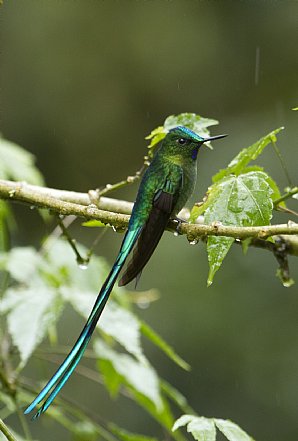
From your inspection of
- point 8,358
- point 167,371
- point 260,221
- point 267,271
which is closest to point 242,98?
point 267,271

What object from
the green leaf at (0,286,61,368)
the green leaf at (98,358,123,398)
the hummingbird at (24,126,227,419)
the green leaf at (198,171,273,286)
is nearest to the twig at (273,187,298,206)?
the green leaf at (198,171,273,286)

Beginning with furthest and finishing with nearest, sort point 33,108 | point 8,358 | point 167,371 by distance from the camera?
point 33,108 → point 167,371 → point 8,358

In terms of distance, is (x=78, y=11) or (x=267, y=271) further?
(x=78, y=11)

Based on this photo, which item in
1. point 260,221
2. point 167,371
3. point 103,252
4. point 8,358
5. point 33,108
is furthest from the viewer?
point 33,108

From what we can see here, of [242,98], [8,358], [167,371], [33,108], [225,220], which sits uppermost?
[225,220]

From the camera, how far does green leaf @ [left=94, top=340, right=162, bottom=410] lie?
7.82 feet

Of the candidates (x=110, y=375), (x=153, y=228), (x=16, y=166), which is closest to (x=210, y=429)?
(x=153, y=228)

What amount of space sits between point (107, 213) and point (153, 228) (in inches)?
8.1

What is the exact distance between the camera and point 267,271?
18.4 ft

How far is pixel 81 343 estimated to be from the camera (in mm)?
1552

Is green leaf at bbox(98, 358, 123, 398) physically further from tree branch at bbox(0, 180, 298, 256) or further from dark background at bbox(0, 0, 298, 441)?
dark background at bbox(0, 0, 298, 441)

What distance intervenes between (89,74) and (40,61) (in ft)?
1.93

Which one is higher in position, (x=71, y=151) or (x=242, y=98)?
(x=242, y=98)

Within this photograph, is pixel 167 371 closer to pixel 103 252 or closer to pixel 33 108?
pixel 103 252
